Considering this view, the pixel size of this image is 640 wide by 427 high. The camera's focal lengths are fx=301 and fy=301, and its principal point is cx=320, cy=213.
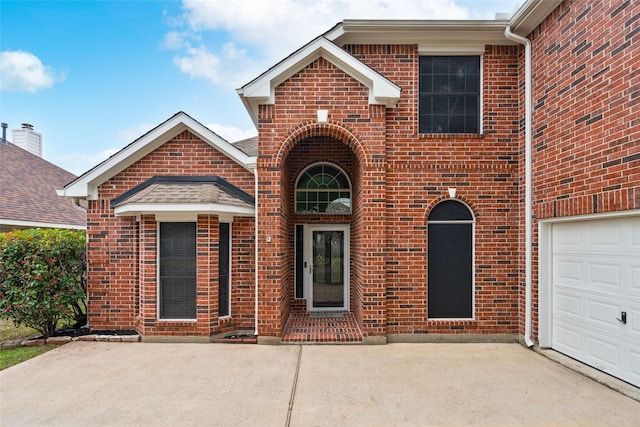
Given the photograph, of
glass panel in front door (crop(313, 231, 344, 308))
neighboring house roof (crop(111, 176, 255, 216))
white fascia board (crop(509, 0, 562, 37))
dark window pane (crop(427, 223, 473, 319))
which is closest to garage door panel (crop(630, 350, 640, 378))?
dark window pane (crop(427, 223, 473, 319))

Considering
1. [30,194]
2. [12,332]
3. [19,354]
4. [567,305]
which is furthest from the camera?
[30,194]

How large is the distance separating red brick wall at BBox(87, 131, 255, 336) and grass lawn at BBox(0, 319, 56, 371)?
0.89 m

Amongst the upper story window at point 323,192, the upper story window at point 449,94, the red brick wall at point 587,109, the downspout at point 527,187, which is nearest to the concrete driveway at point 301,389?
the downspout at point 527,187

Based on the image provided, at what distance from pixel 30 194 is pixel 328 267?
11.4 meters

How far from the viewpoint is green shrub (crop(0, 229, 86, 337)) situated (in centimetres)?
550

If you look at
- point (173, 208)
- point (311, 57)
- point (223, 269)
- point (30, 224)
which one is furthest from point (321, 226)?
point (30, 224)

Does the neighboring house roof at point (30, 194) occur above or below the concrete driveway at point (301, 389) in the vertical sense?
above

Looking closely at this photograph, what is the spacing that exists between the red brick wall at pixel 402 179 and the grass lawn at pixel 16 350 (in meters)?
3.96

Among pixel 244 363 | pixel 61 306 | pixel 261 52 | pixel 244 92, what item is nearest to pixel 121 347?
pixel 61 306

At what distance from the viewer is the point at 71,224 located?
36.8 feet

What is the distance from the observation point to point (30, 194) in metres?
10.9

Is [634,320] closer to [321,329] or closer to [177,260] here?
[321,329]

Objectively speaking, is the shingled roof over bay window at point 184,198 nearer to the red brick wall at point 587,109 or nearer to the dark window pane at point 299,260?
the dark window pane at point 299,260

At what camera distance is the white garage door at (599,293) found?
13.3 ft
